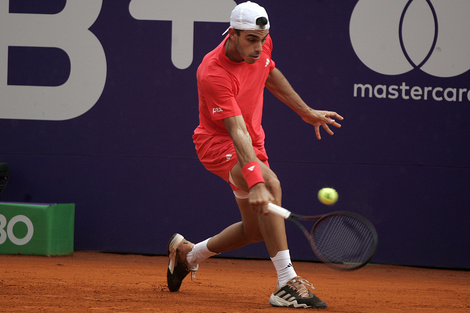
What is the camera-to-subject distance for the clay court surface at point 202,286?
331 centimetres

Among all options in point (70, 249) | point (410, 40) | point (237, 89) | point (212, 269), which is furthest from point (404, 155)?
point (70, 249)

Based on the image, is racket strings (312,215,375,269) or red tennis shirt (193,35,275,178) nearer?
racket strings (312,215,375,269)

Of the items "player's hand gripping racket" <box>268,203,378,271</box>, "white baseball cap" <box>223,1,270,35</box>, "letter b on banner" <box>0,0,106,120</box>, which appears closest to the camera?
"player's hand gripping racket" <box>268,203,378,271</box>

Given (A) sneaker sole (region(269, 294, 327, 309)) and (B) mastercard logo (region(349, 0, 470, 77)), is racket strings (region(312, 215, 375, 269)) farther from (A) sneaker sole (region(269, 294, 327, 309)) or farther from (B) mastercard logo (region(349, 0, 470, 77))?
(B) mastercard logo (region(349, 0, 470, 77))

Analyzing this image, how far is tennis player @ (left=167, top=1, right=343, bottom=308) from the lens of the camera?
314 cm

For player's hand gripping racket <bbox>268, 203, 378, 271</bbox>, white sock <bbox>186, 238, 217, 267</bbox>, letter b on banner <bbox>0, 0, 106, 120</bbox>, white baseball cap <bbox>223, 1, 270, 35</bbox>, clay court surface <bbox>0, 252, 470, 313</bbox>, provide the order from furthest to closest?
1. letter b on banner <bbox>0, 0, 106, 120</bbox>
2. white sock <bbox>186, 238, 217, 267</bbox>
3. clay court surface <bbox>0, 252, 470, 313</bbox>
4. white baseball cap <bbox>223, 1, 270, 35</bbox>
5. player's hand gripping racket <bbox>268, 203, 378, 271</bbox>

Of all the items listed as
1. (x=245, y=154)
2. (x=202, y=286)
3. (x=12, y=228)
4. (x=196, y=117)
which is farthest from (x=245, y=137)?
(x=12, y=228)

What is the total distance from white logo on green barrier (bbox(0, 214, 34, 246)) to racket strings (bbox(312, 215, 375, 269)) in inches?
121

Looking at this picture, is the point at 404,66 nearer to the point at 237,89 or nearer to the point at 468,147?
the point at 468,147

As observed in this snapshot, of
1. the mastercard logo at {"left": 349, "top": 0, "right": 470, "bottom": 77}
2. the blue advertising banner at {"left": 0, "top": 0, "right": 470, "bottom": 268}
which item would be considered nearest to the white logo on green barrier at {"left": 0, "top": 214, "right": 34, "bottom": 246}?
the blue advertising banner at {"left": 0, "top": 0, "right": 470, "bottom": 268}

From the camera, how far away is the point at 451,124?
5414mm

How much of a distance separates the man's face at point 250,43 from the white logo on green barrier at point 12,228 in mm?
2930

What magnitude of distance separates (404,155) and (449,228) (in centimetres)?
73

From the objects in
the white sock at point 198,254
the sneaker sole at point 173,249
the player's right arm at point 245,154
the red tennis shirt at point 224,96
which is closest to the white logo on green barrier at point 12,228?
the sneaker sole at point 173,249
